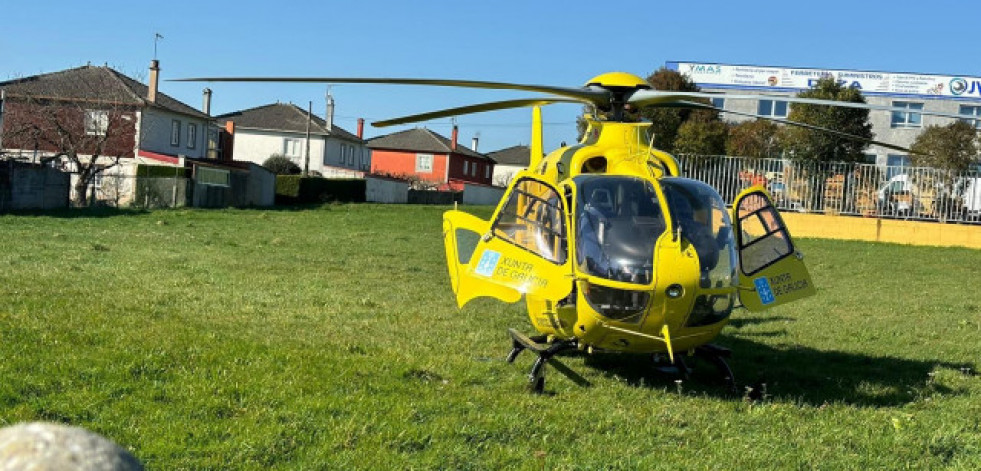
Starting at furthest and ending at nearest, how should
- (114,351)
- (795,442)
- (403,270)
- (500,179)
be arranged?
(500,179)
(403,270)
(114,351)
(795,442)

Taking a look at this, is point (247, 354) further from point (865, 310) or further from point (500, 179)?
point (500, 179)

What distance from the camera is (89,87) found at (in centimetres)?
4278

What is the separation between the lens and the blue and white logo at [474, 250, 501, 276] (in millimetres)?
7711


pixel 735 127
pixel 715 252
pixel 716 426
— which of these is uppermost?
pixel 735 127

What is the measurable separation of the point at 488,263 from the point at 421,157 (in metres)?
71.4

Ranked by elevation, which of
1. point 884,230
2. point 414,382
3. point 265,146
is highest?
point 265,146

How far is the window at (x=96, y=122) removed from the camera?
1421 inches

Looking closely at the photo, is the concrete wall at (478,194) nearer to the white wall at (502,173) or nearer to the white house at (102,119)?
the white house at (102,119)

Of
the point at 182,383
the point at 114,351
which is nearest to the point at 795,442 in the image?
the point at 182,383

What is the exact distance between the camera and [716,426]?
6418 millimetres

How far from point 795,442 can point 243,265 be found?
11890 mm

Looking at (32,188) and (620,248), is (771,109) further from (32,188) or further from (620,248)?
(620,248)

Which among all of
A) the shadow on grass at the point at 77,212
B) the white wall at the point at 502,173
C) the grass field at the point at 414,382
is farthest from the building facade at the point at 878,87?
the white wall at the point at 502,173

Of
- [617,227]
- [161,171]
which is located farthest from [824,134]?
[617,227]
